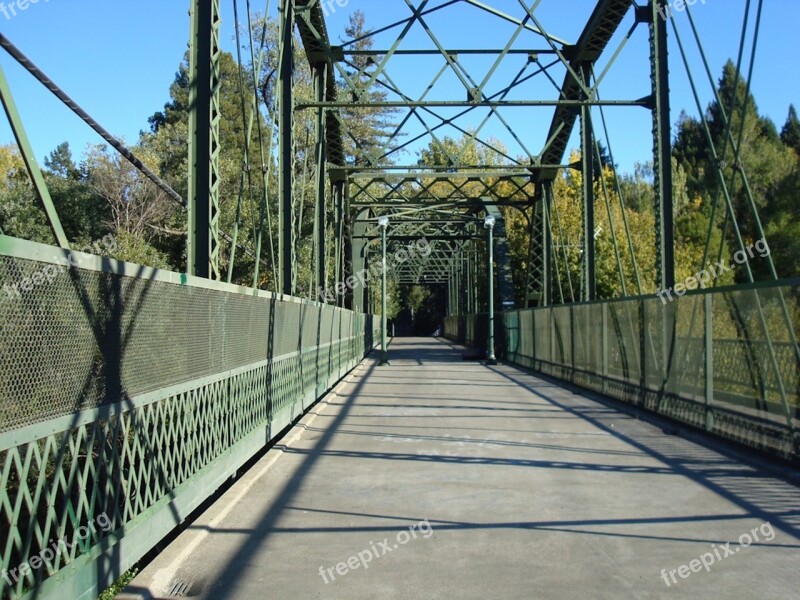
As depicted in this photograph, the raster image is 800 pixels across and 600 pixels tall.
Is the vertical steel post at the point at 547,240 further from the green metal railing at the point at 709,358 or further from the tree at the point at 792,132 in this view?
the tree at the point at 792,132

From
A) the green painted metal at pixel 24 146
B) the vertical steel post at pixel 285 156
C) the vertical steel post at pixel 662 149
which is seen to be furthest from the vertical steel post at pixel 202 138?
the vertical steel post at pixel 662 149

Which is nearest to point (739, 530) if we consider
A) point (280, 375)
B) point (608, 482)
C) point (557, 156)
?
point (608, 482)

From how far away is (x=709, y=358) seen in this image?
10.8 meters

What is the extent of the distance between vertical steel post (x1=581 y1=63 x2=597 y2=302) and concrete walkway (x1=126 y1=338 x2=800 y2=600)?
30.2ft

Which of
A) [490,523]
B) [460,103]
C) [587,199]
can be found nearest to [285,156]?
[460,103]

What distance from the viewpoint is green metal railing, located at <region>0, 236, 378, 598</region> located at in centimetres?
373

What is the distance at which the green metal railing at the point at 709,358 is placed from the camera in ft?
28.6

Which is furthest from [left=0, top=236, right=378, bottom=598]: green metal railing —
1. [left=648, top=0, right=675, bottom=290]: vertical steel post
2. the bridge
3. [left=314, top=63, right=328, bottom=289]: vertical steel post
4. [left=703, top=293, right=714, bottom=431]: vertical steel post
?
[left=314, top=63, right=328, bottom=289]: vertical steel post

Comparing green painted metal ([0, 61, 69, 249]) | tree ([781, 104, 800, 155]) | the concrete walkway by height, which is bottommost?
the concrete walkway

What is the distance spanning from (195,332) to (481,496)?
9.43 feet

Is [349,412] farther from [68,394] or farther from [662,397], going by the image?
[68,394]

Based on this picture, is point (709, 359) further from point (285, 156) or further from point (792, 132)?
point (792, 132)

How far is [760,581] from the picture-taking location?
5.17 metres

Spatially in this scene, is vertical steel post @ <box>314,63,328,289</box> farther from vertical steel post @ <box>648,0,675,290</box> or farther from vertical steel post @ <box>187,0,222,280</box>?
vertical steel post @ <box>187,0,222,280</box>
